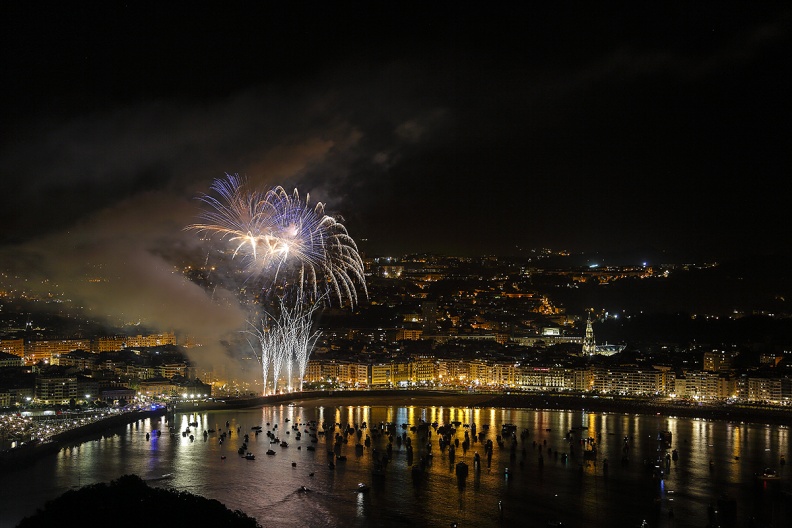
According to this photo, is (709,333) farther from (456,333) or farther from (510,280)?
(510,280)

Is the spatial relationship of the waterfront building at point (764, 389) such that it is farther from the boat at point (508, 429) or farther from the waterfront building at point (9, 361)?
the waterfront building at point (9, 361)

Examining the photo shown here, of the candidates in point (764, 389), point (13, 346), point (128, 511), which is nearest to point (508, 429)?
point (764, 389)

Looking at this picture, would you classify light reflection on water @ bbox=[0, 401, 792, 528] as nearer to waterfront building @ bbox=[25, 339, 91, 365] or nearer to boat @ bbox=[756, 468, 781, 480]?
boat @ bbox=[756, 468, 781, 480]

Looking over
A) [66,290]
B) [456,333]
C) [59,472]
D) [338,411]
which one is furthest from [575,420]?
[66,290]

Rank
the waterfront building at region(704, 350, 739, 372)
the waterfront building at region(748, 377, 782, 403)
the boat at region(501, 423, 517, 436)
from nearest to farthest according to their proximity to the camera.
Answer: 1. the boat at region(501, 423, 517, 436)
2. the waterfront building at region(748, 377, 782, 403)
3. the waterfront building at region(704, 350, 739, 372)

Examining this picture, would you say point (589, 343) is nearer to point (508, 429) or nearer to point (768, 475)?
point (508, 429)

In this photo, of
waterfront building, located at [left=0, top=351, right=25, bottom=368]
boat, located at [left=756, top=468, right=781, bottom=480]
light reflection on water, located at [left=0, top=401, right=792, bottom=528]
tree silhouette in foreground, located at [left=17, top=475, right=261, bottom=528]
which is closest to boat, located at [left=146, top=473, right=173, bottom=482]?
light reflection on water, located at [left=0, top=401, right=792, bottom=528]
